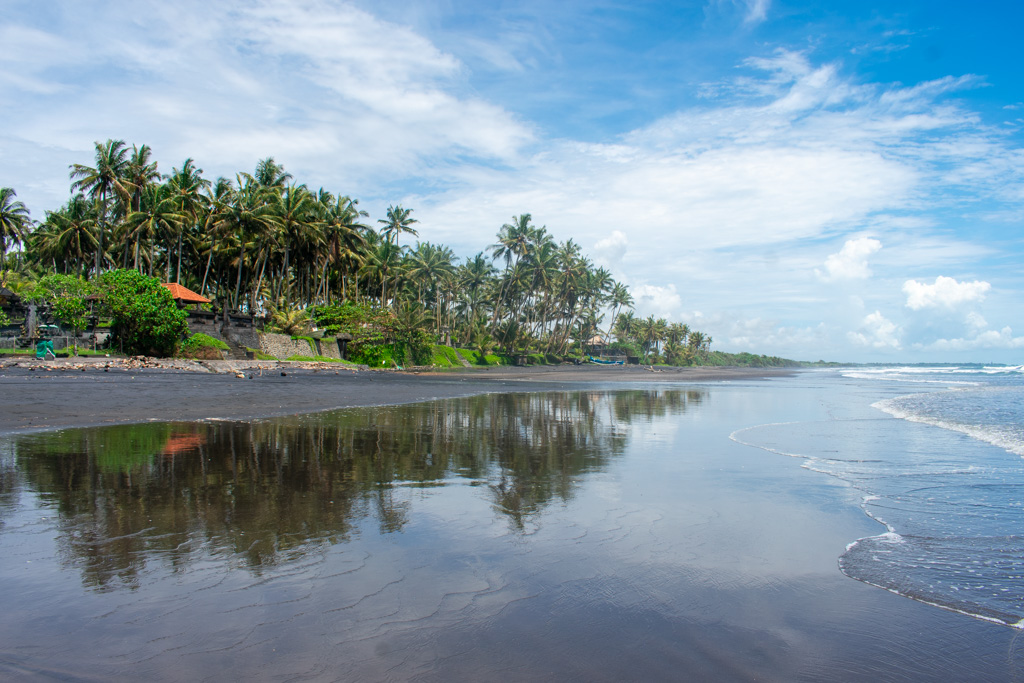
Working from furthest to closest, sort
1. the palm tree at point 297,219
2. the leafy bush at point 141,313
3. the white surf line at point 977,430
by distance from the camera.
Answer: the palm tree at point 297,219, the leafy bush at point 141,313, the white surf line at point 977,430

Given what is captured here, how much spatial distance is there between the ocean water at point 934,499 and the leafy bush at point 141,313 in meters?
32.8

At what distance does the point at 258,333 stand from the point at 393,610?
44181 millimetres

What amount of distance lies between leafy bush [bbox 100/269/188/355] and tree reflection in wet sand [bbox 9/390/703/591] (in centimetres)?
2507

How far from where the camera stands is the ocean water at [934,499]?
4566mm

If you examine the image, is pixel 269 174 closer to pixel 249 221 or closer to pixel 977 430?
pixel 249 221

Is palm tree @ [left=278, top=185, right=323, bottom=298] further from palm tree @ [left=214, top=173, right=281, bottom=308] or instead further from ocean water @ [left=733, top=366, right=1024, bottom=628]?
ocean water @ [left=733, top=366, right=1024, bottom=628]

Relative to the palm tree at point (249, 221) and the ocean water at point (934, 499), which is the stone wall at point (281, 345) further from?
the ocean water at point (934, 499)

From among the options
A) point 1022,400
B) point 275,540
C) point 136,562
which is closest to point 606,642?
point 275,540

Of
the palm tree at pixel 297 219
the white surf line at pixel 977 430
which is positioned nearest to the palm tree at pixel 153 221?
the palm tree at pixel 297 219

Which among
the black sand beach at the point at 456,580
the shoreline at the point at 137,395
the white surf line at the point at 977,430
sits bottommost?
the white surf line at the point at 977,430

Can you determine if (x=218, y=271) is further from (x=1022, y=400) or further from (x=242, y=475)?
(x=1022, y=400)

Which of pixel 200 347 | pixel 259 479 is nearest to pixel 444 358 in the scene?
pixel 200 347

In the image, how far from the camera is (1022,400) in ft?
81.1

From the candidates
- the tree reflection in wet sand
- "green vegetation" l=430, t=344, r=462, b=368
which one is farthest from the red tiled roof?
the tree reflection in wet sand
